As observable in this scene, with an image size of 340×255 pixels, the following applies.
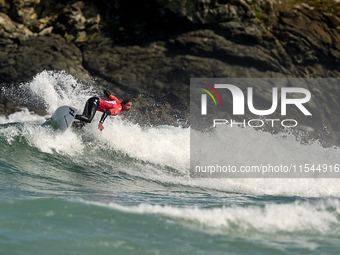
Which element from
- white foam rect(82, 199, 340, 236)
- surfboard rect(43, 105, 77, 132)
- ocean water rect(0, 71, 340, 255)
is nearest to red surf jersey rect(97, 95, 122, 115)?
surfboard rect(43, 105, 77, 132)

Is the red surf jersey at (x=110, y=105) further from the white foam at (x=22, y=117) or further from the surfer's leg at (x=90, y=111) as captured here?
the white foam at (x=22, y=117)

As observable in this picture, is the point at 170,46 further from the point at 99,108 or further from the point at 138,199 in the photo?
the point at 138,199

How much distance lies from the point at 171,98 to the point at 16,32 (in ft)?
28.7

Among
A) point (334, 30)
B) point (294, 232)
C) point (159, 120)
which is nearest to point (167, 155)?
point (294, 232)

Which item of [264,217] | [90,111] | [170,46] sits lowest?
[264,217]

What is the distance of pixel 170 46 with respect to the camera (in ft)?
67.0

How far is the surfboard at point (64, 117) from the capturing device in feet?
27.4

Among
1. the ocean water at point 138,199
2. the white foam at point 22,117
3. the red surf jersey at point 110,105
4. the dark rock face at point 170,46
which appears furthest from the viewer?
the dark rock face at point 170,46

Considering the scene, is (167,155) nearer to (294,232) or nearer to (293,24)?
(294,232)

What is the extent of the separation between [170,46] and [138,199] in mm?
15886

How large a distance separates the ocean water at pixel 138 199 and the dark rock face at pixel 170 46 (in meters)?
8.53

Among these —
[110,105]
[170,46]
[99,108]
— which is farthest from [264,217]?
[170,46]

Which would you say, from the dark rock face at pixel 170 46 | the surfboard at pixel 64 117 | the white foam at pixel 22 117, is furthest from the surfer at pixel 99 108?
the dark rock face at pixel 170 46

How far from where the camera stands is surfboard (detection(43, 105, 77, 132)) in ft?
27.4
